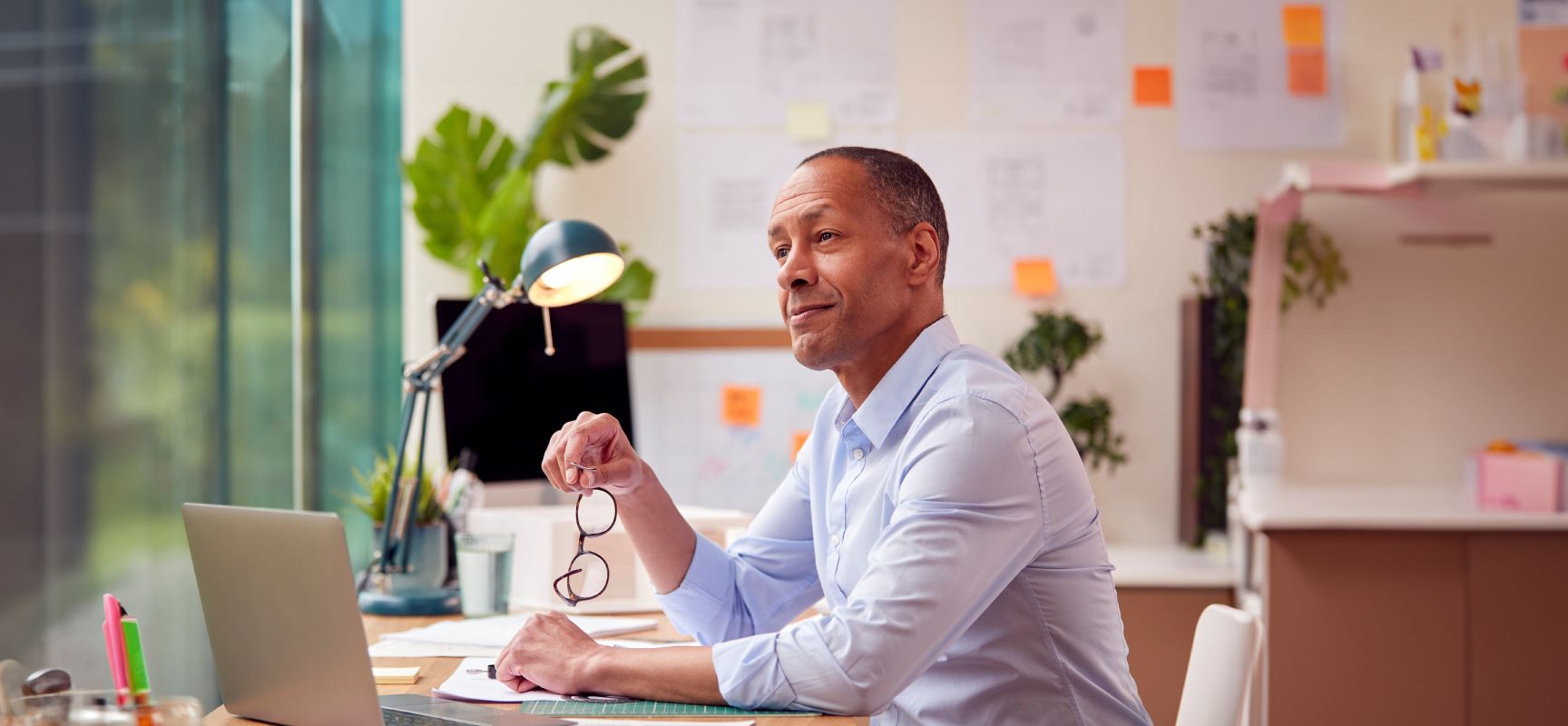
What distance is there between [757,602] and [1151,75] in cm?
213

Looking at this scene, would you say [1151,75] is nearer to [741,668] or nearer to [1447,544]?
[1447,544]

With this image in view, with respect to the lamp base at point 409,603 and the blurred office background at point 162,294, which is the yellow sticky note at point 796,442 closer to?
the blurred office background at point 162,294

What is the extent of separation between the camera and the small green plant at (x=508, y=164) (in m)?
2.79

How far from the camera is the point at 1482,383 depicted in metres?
3.21

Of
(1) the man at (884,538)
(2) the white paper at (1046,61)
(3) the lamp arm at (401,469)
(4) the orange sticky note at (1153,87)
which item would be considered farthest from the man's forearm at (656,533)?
(4) the orange sticky note at (1153,87)

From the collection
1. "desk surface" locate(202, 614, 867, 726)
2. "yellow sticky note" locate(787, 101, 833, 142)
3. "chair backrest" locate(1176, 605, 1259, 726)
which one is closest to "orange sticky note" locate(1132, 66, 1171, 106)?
"yellow sticky note" locate(787, 101, 833, 142)

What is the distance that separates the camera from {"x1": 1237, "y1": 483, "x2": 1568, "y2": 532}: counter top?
2.55 m

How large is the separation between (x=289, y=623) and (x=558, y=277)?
716 mm

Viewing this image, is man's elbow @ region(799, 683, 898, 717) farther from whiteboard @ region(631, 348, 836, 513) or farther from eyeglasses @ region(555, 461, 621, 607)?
whiteboard @ region(631, 348, 836, 513)

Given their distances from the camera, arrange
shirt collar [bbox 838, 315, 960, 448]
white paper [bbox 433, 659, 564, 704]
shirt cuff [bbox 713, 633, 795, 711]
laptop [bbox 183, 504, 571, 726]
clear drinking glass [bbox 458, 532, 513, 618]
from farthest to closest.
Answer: clear drinking glass [bbox 458, 532, 513, 618] → shirt collar [bbox 838, 315, 960, 448] → white paper [bbox 433, 659, 564, 704] → shirt cuff [bbox 713, 633, 795, 711] → laptop [bbox 183, 504, 571, 726]

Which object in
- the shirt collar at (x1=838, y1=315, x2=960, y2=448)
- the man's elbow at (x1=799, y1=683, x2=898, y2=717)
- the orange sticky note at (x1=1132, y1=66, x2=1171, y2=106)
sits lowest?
the man's elbow at (x1=799, y1=683, x2=898, y2=717)

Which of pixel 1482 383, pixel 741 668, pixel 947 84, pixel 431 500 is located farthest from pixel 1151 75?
pixel 741 668

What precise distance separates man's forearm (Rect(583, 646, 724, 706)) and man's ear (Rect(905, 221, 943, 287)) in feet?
1.57

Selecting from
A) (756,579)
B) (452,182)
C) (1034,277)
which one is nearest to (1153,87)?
(1034,277)
